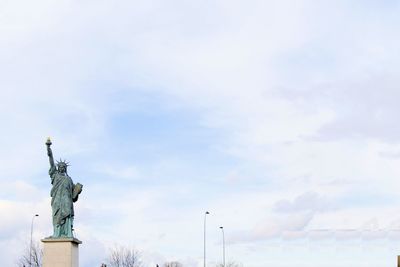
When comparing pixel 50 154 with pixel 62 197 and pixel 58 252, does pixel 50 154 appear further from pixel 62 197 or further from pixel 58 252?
pixel 58 252

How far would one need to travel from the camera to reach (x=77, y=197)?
1886 inches

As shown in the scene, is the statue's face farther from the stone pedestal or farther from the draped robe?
the stone pedestal

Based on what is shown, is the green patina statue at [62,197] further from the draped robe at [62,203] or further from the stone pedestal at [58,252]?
the stone pedestal at [58,252]

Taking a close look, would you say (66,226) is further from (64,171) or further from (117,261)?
(117,261)

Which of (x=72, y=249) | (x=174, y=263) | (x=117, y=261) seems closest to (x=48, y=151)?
(x=72, y=249)

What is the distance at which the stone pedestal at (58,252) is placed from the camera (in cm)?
4562

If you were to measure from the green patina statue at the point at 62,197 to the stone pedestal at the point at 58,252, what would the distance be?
0.60 meters

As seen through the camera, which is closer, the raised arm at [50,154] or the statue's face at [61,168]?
the raised arm at [50,154]

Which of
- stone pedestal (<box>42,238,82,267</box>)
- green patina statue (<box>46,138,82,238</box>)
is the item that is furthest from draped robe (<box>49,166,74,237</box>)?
stone pedestal (<box>42,238,82,267</box>)

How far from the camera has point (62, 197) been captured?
47.1 metres

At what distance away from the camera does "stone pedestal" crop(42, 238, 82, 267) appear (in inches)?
1796

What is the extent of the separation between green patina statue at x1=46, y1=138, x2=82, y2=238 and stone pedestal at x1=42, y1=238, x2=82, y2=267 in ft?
1.98

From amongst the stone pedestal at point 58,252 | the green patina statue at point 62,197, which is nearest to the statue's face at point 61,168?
the green patina statue at point 62,197

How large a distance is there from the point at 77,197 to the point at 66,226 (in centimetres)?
188
